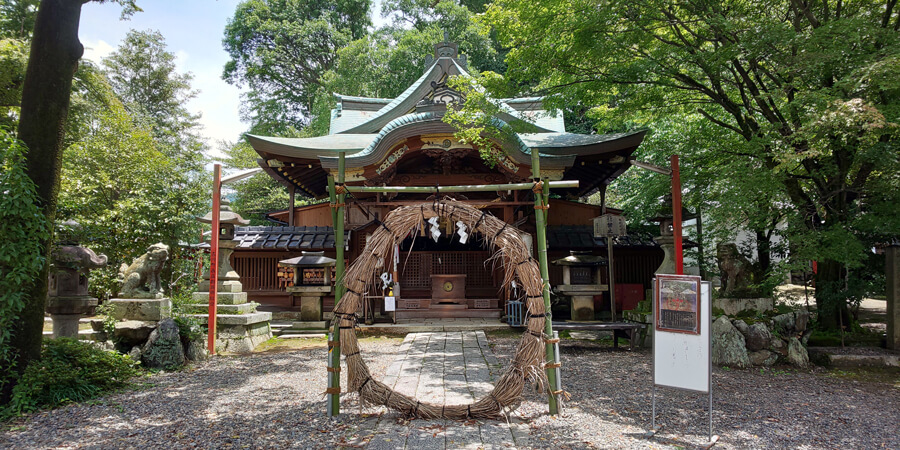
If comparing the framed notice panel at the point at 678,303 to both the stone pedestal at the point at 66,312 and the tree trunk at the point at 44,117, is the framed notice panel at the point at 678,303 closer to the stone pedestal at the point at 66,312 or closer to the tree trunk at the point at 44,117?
the tree trunk at the point at 44,117

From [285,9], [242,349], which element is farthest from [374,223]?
[285,9]

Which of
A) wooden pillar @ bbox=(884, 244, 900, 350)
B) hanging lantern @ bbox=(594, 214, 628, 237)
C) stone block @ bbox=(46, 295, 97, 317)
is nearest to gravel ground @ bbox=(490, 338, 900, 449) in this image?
wooden pillar @ bbox=(884, 244, 900, 350)

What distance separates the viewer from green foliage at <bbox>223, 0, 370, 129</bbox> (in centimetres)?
2731

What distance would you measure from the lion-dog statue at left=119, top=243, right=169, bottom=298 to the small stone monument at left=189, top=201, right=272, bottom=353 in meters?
0.95

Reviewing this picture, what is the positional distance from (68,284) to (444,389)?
17.3ft

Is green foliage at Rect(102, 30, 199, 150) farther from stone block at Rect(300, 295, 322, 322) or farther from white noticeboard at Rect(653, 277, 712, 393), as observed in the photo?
white noticeboard at Rect(653, 277, 712, 393)

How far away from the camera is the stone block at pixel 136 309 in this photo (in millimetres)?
6926

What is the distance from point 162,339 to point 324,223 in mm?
7022

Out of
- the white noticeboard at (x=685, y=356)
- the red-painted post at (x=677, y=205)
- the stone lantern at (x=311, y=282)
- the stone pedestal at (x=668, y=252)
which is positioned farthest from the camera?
the stone lantern at (x=311, y=282)

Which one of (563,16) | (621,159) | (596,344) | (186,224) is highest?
(563,16)

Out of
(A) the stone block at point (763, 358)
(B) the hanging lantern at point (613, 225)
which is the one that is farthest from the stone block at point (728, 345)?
(B) the hanging lantern at point (613, 225)

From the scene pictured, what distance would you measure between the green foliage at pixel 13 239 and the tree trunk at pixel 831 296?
36.2 feet

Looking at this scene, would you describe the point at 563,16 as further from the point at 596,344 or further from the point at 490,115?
the point at 596,344

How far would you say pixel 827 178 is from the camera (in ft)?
23.5
